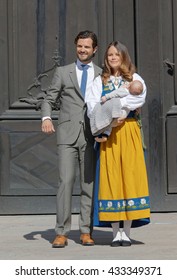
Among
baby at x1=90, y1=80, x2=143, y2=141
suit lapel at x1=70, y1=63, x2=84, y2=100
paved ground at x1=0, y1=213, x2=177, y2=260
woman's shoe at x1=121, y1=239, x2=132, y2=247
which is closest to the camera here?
paved ground at x1=0, y1=213, x2=177, y2=260

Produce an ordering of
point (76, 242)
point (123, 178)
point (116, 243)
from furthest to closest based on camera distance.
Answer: point (76, 242), point (116, 243), point (123, 178)

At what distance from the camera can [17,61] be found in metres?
10.5

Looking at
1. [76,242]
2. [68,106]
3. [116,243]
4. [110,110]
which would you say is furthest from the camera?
[76,242]

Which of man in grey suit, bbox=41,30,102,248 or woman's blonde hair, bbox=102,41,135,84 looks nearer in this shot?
woman's blonde hair, bbox=102,41,135,84

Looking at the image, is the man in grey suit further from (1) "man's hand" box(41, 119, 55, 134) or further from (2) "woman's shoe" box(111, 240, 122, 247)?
(2) "woman's shoe" box(111, 240, 122, 247)

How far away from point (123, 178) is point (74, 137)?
524 millimetres

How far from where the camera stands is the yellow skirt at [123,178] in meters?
8.12

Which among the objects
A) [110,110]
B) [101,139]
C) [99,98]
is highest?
[99,98]

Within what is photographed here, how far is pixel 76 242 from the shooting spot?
857cm

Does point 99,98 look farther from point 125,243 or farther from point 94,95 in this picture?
point 125,243

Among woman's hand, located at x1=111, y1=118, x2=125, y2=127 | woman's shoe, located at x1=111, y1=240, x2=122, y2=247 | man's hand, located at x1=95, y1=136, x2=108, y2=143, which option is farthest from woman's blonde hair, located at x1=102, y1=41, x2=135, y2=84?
woman's shoe, located at x1=111, y1=240, x2=122, y2=247

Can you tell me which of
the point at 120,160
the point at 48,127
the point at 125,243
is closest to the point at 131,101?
the point at 120,160

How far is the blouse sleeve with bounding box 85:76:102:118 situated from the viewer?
814 centimetres
